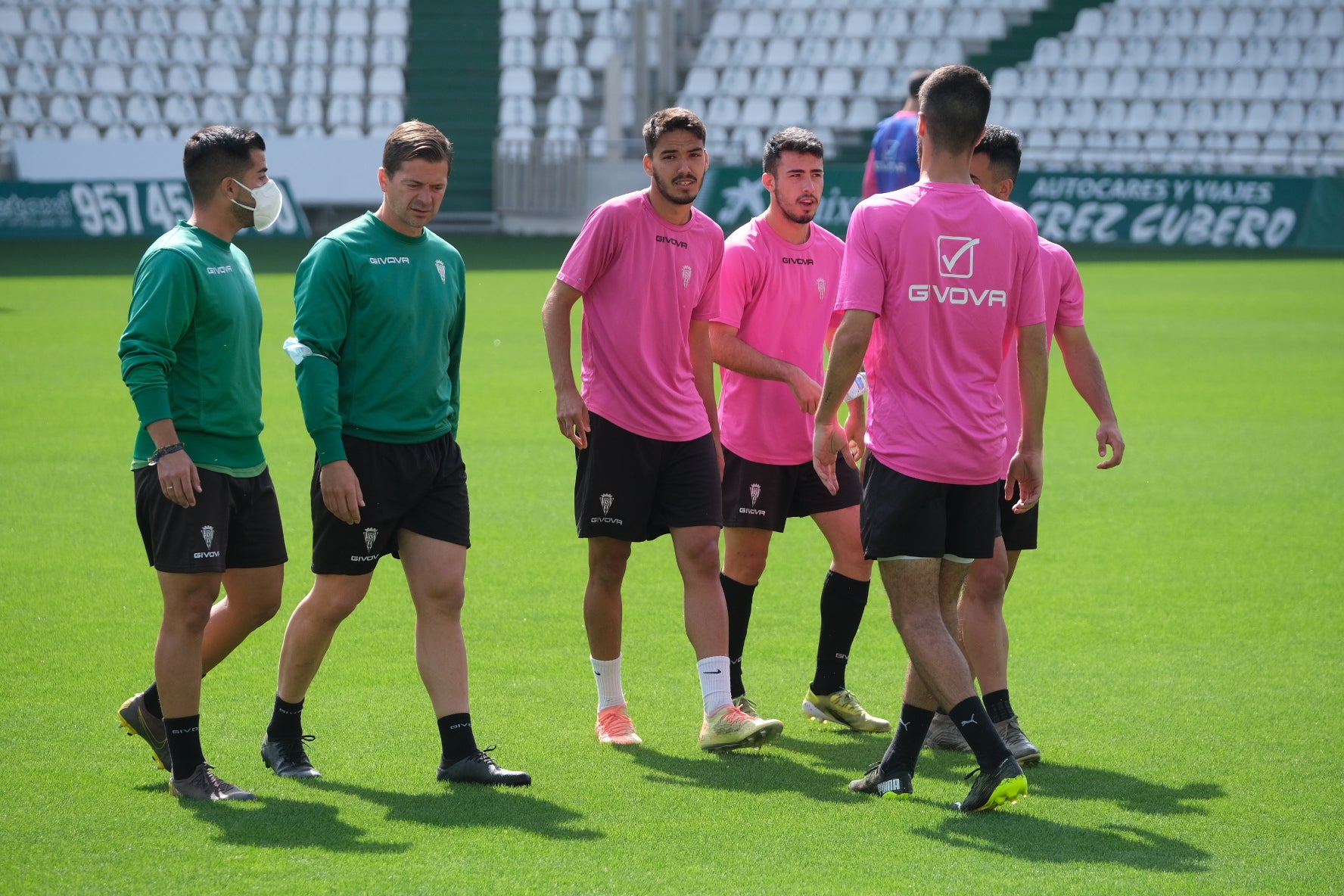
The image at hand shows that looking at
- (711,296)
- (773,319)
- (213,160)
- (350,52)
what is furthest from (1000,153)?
(350,52)

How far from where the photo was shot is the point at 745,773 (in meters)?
4.89

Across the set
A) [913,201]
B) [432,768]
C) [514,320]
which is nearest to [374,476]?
[432,768]

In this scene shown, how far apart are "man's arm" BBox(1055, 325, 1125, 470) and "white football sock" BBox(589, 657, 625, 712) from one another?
5.94 ft

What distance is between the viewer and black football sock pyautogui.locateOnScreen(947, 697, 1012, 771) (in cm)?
Answer: 436

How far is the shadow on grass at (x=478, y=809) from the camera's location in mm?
4273

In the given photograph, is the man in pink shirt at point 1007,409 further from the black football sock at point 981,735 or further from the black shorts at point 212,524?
the black shorts at point 212,524

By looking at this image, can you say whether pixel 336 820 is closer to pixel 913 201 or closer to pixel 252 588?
pixel 252 588

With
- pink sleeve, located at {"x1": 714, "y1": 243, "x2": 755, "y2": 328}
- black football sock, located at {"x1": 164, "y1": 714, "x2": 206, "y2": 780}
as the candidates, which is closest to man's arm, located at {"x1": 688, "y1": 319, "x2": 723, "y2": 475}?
pink sleeve, located at {"x1": 714, "y1": 243, "x2": 755, "y2": 328}

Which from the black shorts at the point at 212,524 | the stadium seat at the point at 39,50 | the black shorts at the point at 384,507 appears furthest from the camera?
the stadium seat at the point at 39,50

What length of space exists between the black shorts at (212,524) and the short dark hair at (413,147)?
1053 mm

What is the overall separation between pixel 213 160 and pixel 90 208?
83.7ft

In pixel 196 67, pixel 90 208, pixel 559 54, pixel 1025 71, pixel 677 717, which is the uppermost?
pixel 1025 71

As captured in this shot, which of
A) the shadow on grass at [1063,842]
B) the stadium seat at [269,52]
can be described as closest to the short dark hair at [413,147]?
the shadow on grass at [1063,842]

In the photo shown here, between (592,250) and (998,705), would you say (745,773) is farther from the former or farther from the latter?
(592,250)
